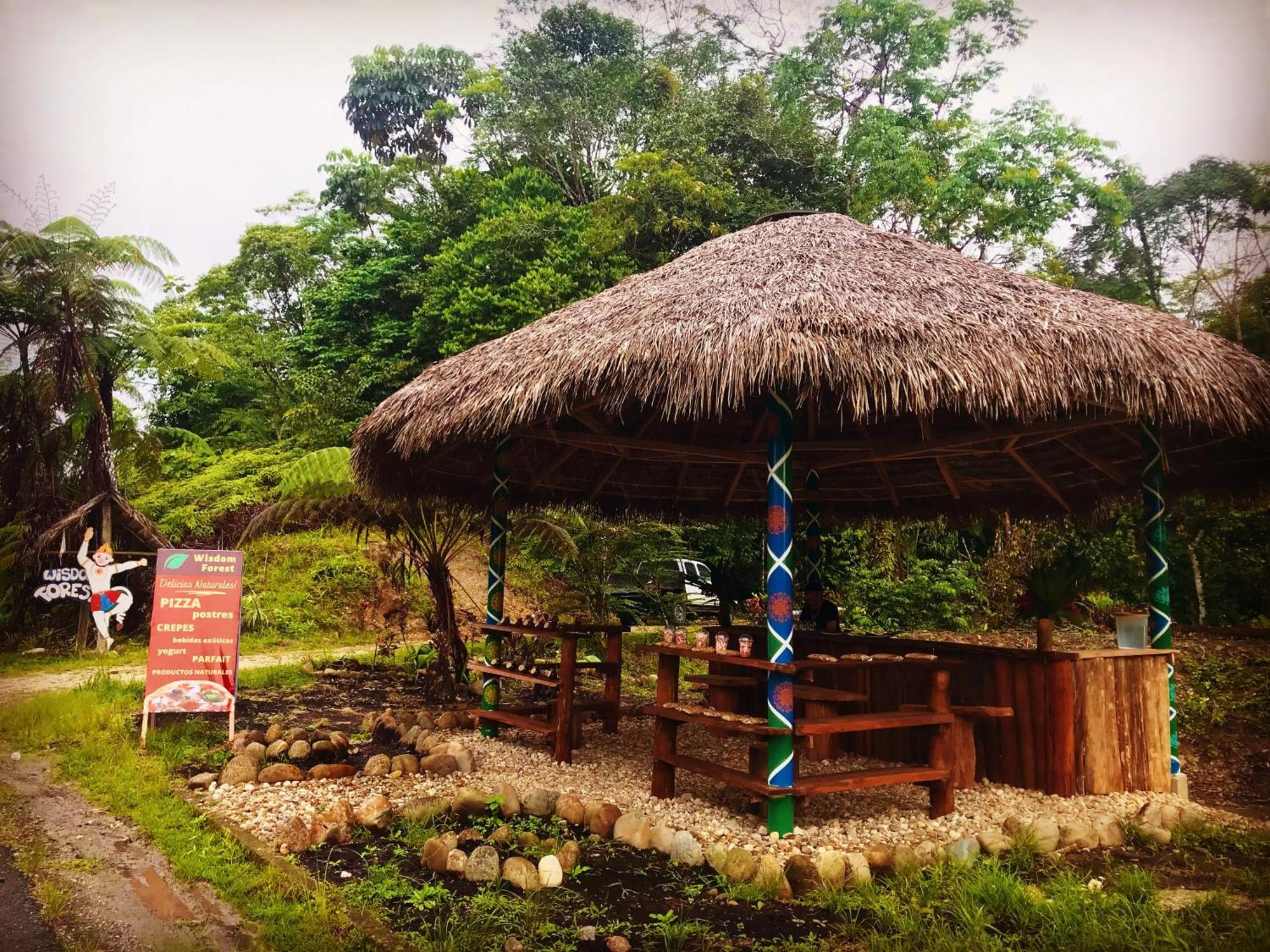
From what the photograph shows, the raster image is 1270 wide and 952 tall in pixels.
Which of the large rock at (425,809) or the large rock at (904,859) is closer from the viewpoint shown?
the large rock at (904,859)

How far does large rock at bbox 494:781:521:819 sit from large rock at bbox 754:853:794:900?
1503mm

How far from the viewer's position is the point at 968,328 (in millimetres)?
4613

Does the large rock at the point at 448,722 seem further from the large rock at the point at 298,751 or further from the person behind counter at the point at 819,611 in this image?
the person behind counter at the point at 819,611

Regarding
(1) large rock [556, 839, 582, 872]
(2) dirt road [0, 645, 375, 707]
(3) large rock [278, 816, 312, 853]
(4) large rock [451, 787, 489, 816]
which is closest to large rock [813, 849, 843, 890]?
(1) large rock [556, 839, 582, 872]

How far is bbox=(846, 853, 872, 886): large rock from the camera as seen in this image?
3582mm

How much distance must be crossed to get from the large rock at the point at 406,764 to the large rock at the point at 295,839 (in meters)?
1.20

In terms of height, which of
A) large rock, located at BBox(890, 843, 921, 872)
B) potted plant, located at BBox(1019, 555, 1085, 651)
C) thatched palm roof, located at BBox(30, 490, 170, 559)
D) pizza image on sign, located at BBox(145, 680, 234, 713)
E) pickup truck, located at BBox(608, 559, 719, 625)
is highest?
thatched palm roof, located at BBox(30, 490, 170, 559)

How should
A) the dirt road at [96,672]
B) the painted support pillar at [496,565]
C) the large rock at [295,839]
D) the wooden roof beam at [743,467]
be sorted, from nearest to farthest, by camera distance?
the large rock at [295,839], the painted support pillar at [496,565], the wooden roof beam at [743,467], the dirt road at [96,672]

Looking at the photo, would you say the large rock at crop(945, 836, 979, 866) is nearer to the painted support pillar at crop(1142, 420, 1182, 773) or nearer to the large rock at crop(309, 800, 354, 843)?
the painted support pillar at crop(1142, 420, 1182, 773)

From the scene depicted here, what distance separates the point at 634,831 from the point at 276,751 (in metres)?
2.76

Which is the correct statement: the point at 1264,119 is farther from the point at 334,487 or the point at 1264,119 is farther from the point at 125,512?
the point at 125,512

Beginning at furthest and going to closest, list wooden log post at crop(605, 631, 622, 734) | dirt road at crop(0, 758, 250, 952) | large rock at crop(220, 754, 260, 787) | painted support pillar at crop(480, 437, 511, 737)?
1. painted support pillar at crop(480, 437, 511, 737)
2. wooden log post at crop(605, 631, 622, 734)
3. large rock at crop(220, 754, 260, 787)
4. dirt road at crop(0, 758, 250, 952)

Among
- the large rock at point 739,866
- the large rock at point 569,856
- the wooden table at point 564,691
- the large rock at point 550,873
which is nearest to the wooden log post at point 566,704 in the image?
the wooden table at point 564,691

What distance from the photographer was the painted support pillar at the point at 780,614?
13.8 feet
